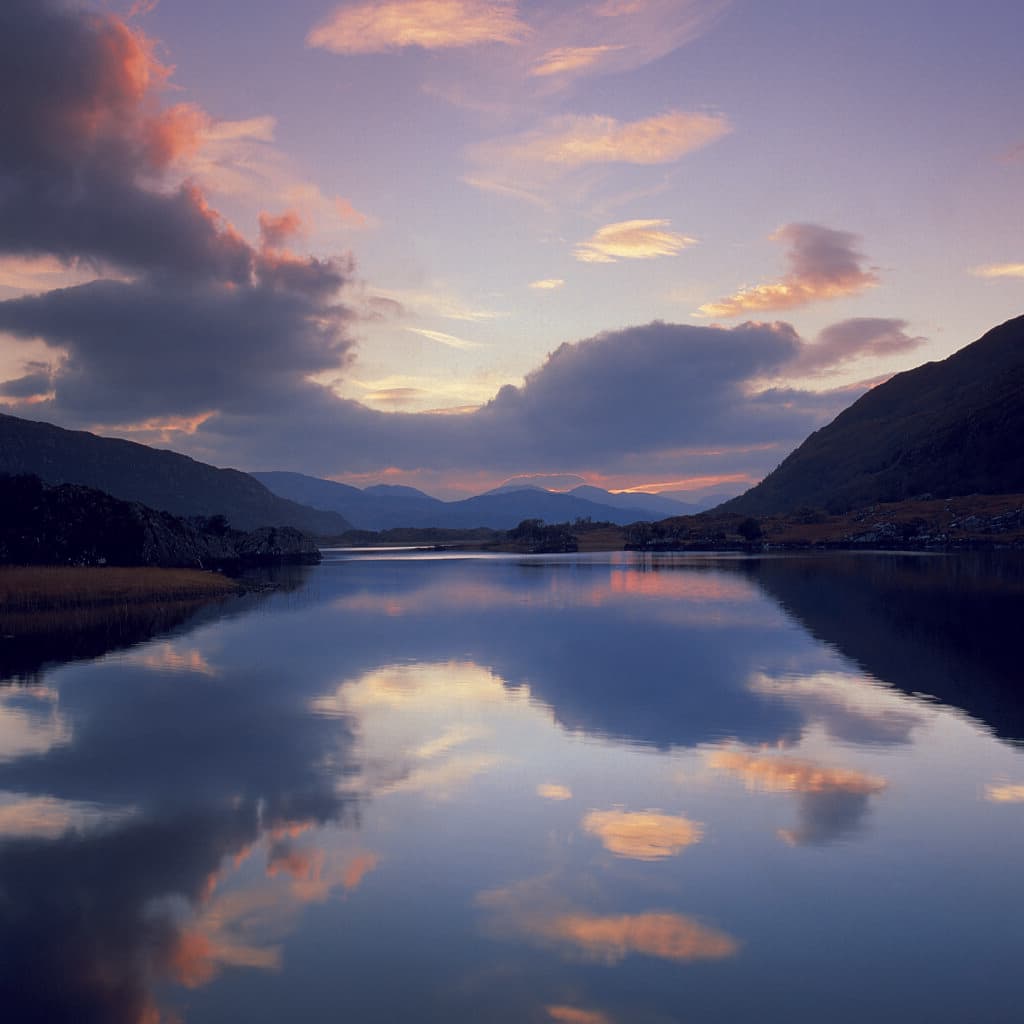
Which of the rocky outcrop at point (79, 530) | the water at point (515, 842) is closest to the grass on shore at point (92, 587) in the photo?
the rocky outcrop at point (79, 530)

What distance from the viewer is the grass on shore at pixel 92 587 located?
168 feet

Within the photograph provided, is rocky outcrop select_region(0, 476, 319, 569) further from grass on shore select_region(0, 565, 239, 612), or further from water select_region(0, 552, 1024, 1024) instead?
water select_region(0, 552, 1024, 1024)

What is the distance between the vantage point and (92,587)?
55844 millimetres

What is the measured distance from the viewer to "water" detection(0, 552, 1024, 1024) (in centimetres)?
957

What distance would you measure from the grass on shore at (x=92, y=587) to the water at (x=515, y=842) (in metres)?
19.9

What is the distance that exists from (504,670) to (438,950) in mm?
23273

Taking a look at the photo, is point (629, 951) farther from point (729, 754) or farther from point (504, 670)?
point (504, 670)

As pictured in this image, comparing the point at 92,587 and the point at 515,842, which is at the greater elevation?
the point at 92,587

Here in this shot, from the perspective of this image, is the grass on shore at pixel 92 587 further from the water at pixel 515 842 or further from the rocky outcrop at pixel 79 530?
the water at pixel 515 842

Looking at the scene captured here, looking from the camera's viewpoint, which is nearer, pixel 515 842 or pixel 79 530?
pixel 515 842

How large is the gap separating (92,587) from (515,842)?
169 ft

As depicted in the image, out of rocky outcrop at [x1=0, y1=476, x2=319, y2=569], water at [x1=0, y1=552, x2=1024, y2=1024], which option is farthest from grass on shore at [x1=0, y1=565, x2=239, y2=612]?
water at [x1=0, y1=552, x2=1024, y2=1024]

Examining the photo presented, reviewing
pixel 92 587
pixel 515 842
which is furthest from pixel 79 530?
pixel 515 842

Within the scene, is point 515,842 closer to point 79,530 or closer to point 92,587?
point 92,587
